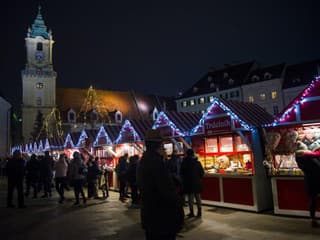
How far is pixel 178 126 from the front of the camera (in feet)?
40.2

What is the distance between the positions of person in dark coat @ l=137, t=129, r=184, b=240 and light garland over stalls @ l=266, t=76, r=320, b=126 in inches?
242

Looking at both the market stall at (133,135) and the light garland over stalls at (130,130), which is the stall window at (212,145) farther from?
the light garland over stalls at (130,130)

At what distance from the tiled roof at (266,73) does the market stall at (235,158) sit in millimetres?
28347

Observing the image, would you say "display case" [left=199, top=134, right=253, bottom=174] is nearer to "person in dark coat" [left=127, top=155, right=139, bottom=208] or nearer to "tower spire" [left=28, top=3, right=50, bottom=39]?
"person in dark coat" [left=127, top=155, right=139, bottom=208]

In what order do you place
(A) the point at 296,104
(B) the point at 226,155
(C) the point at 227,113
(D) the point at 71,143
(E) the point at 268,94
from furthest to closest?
1. (E) the point at 268,94
2. (D) the point at 71,143
3. (B) the point at 226,155
4. (C) the point at 227,113
5. (A) the point at 296,104

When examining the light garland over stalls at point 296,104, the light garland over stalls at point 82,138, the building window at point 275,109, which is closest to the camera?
the light garland over stalls at point 296,104

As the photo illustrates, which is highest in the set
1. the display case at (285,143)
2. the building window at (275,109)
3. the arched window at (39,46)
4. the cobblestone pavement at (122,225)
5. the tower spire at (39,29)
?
the tower spire at (39,29)

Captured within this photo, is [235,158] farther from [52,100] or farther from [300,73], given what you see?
[52,100]

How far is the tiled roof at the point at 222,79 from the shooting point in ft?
139

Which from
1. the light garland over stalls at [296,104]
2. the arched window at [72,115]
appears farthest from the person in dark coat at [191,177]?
the arched window at [72,115]

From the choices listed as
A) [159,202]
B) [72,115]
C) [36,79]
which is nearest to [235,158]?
[159,202]

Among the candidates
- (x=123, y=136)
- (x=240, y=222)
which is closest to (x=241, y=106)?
(x=240, y=222)

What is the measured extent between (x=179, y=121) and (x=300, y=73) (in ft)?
93.2

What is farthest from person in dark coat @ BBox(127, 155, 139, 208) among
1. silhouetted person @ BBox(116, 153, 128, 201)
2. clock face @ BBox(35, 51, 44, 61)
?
clock face @ BBox(35, 51, 44, 61)
